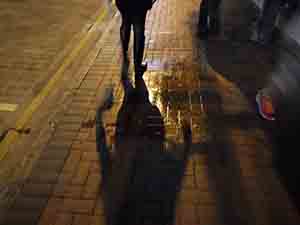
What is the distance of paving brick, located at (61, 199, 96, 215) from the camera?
7.52 feet

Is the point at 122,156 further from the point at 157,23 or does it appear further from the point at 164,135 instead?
the point at 157,23

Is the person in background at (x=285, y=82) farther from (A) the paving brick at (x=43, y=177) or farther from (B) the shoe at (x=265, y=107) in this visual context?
(A) the paving brick at (x=43, y=177)

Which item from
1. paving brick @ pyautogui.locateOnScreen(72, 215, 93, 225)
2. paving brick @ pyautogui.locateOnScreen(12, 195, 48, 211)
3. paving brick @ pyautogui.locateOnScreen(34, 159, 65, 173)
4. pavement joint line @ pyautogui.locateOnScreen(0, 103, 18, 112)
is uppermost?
pavement joint line @ pyautogui.locateOnScreen(0, 103, 18, 112)

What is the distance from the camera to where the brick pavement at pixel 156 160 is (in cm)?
230

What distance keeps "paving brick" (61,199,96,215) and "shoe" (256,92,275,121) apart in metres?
2.46

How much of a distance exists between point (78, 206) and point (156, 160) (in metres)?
0.92

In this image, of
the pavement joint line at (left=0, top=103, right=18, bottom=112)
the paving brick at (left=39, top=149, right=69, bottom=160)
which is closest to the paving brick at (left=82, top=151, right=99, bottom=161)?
the paving brick at (left=39, top=149, right=69, bottom=160)

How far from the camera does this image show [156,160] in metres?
2.80

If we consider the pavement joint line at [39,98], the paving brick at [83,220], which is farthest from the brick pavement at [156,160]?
the pavement joint line at [39,98]

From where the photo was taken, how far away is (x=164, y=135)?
3.11 m

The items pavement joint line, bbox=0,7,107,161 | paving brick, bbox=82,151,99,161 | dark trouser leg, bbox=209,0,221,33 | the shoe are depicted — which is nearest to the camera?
paving brick, bbox=82,151,99,161

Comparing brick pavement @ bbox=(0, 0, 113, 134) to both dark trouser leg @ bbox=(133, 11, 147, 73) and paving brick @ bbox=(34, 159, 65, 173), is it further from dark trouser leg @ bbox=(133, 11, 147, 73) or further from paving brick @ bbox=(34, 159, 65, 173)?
dark trouser leg @ bbox=(133, 11, 147, 73)

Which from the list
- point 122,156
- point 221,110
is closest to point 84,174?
point 122,156

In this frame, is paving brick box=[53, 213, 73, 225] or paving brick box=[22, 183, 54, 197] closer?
paving brick box=[53, 213, 73, 225]
